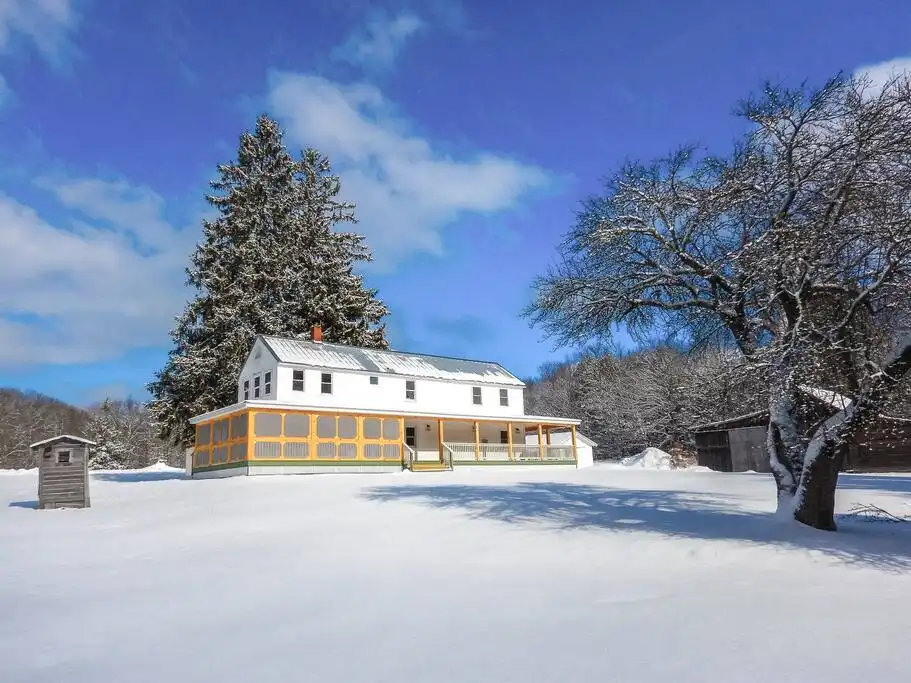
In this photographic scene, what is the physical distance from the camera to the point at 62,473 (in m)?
14.7

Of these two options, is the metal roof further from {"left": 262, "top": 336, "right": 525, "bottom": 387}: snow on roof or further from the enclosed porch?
{"left": 262, "top": 336, "right": 525, "bottom": 387}: snow on roof

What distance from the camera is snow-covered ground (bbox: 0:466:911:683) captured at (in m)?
4.33

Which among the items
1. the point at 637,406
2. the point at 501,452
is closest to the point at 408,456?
the point at 501,452

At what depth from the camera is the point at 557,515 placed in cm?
1213

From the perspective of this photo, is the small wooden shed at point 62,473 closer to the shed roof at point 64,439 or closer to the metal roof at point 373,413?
the shed roof at point 64,439

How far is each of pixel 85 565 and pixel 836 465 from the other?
36.5 ft

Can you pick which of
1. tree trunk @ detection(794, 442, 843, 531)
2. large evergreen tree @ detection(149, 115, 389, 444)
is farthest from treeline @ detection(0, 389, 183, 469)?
tree trunk @ detection(794, 442, 843, 531)

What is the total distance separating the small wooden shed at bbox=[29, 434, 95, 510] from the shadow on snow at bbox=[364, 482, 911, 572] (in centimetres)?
680

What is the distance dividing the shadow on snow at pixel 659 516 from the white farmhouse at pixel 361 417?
9690 mm

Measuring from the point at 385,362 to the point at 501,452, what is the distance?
767 centimetres

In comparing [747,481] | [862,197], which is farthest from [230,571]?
[747,481]

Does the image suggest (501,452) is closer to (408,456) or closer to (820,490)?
(408,456)

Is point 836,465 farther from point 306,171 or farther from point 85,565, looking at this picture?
point 306,171

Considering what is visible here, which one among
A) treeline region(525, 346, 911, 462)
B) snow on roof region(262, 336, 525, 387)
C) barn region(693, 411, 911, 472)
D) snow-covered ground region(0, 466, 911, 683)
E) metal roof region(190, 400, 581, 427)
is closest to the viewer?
snow-covered ground region(0, 466, 911, 683)
